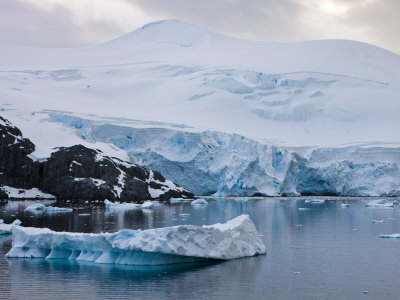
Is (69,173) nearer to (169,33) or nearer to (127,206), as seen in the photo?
(127,206)

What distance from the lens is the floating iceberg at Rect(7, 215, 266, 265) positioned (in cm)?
1541

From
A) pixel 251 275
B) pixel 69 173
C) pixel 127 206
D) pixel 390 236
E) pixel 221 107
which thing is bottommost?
pixel 251 275

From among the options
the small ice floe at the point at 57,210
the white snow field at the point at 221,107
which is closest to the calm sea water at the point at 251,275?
the small ice floe at the point at 57,210

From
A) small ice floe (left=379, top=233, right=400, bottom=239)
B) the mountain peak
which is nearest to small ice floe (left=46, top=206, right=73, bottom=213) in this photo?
small ice floe (left=379, top=233, right=400, bottom=239)

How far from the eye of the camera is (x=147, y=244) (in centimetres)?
1523

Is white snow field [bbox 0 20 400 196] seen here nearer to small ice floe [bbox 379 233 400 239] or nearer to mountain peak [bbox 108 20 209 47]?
mountain peak [bbox 108 20 209 47]

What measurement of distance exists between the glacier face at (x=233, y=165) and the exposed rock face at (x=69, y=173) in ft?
19.1

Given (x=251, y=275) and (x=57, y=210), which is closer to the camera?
(x=251, y=275)

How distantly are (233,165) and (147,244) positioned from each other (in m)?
34.4

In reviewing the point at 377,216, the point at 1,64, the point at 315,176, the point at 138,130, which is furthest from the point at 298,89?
the point at 377,216

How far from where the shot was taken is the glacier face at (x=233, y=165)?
50.9 metres

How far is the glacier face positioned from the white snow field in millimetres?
97

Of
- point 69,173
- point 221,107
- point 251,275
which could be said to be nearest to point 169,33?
point 221,107

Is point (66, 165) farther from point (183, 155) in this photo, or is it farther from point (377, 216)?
point (377, 216)
